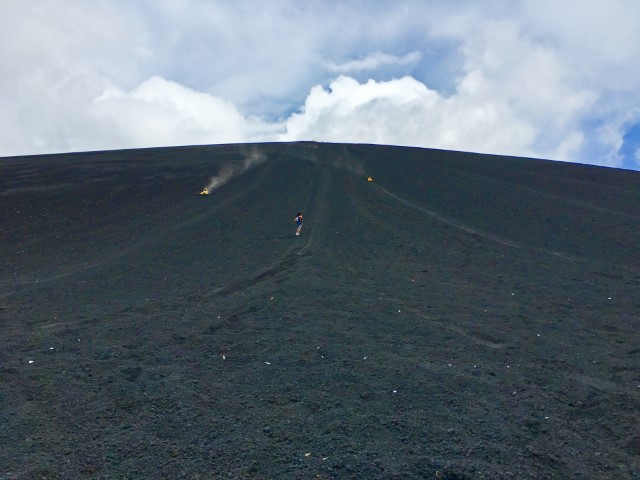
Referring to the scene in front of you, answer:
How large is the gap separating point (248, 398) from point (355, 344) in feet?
7.95

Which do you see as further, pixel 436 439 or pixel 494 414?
pixel 494 414

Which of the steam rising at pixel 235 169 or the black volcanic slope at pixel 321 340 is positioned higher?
the steam rising at pixel 235 169

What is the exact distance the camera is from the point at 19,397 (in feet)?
23.5

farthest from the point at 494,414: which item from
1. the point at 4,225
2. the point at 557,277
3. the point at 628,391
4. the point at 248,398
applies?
the point at 4,225

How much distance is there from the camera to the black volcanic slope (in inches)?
238

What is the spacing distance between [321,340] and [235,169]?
20.9 meters

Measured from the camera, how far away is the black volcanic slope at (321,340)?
6.05 m

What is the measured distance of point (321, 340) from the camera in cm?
923

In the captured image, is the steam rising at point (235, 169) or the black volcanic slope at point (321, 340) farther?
the steam rising at point (235, 169)

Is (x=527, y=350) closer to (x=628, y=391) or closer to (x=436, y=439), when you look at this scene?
(x=628, y=391)

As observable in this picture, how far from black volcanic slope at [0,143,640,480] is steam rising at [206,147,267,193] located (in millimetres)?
4229

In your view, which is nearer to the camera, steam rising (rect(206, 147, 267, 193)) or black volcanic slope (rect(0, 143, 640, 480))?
black volcanic slope (rect(0, 143, 640, 480))

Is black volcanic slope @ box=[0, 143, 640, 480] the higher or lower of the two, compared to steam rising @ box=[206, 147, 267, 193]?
lower

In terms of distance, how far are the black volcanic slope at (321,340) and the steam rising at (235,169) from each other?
4.23 m
